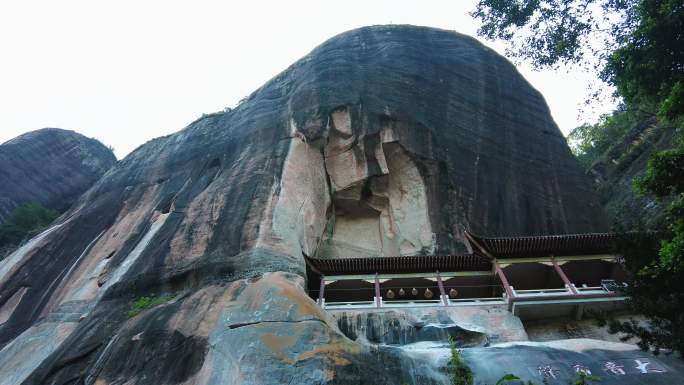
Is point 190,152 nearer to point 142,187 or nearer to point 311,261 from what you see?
point 142,187

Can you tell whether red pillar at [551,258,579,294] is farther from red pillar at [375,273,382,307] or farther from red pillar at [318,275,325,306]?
red pillar at [318,275,325,306]

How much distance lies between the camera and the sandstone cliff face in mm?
11125

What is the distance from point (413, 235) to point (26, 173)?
90.1 ft

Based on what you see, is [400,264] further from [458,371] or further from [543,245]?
[458,371]

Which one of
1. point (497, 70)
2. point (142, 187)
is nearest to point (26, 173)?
point (142, 187)

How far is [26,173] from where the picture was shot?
110 feet

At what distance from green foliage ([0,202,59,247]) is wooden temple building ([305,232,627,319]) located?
18.8 meters

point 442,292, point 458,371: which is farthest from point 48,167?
point 458,371

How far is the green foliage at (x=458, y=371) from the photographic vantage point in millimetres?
9172

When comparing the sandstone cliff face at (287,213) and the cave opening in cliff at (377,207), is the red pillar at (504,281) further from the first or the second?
the cave opening in cliff at (377,207)

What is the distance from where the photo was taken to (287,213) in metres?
16.4

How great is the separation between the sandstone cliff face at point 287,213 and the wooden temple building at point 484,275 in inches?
65.2

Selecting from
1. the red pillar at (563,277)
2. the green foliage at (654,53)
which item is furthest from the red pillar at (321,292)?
the green foliage at (654,53)

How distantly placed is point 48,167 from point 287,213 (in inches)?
1049
